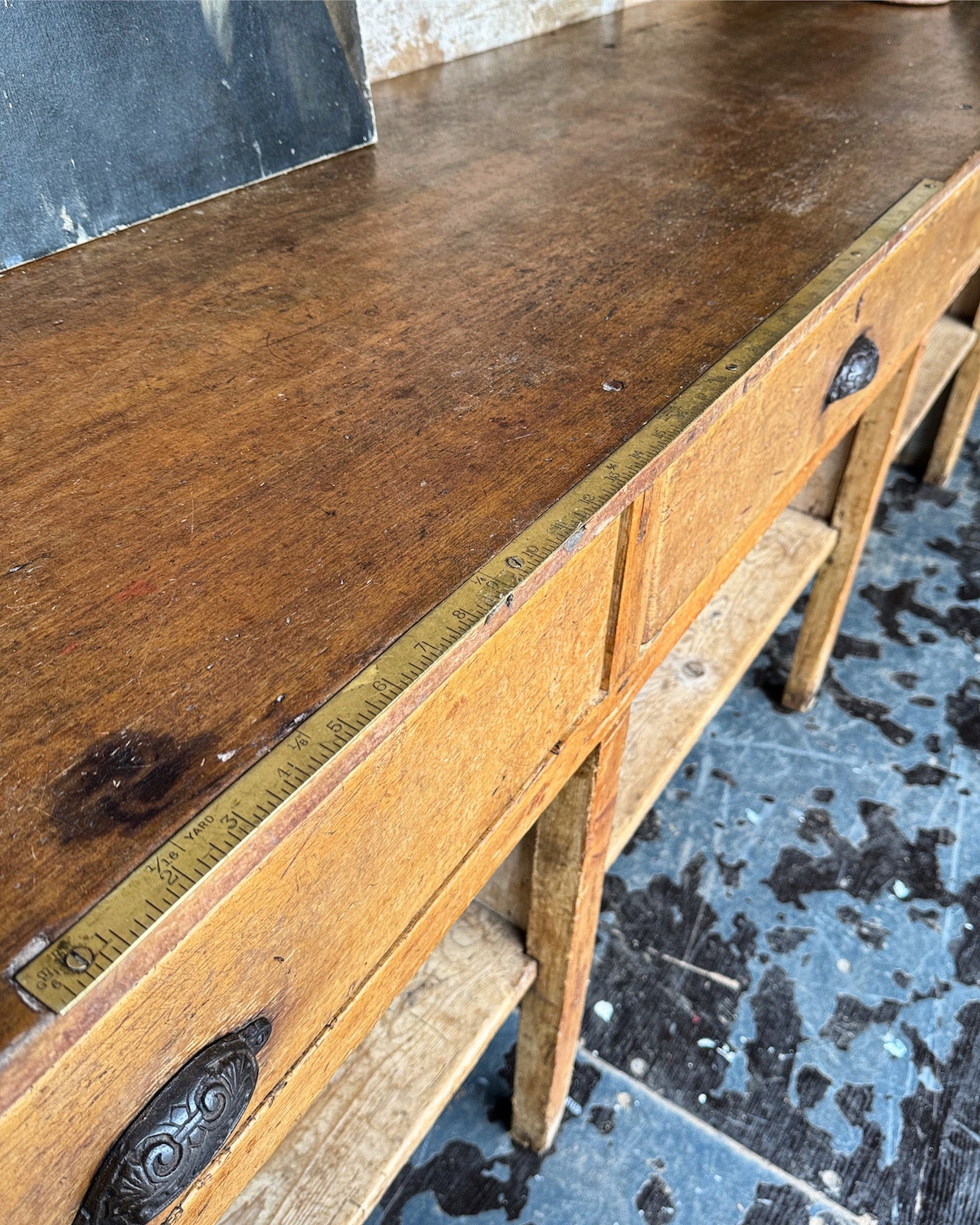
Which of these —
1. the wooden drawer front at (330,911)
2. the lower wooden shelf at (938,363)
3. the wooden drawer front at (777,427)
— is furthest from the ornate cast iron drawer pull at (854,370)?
the lower wooden shelf at (938,363)

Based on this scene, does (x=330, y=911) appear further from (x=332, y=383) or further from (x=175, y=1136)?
(x=332, y=383)

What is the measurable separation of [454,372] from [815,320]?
0.33 metres

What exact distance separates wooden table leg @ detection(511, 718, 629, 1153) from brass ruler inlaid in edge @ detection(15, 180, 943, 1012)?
0.33 meters

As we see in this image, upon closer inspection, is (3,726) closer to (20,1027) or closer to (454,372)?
(20,1027)

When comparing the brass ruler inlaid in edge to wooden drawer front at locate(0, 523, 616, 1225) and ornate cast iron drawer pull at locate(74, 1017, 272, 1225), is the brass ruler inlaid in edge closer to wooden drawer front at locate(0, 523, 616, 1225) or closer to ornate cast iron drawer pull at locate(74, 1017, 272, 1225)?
wooden drawer front at locate(0, 523, 616, 1225)

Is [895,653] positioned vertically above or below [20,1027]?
below

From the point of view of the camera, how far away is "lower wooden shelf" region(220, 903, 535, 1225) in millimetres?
925

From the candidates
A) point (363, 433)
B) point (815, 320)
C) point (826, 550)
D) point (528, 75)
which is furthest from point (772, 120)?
point (363, 433)

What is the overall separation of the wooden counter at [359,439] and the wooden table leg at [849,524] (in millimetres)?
207

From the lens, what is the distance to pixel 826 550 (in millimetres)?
1643

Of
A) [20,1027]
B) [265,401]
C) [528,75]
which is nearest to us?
[20,1027]

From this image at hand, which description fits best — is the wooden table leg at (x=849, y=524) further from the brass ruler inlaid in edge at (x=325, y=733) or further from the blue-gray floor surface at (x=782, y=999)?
the brass ruler inlaid in edge at (x=325, y=733)

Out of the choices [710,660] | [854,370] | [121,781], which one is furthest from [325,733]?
[710,660]

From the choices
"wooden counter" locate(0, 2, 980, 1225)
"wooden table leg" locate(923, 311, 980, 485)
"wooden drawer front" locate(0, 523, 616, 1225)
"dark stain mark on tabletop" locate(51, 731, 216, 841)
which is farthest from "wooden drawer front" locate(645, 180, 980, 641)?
"wooden table leg" locate(923, 311, 980, 485)
